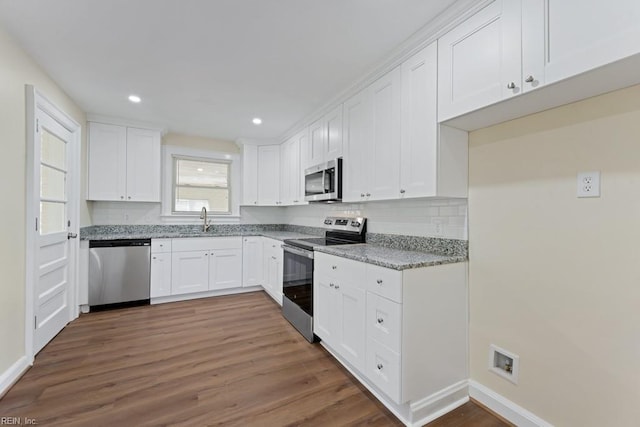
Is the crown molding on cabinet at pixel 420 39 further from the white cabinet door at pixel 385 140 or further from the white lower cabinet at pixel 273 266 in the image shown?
the white lower cabinet at pixel 273 266

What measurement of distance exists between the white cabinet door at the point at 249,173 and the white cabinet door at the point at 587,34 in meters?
3.83

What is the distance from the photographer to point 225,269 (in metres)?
4.03

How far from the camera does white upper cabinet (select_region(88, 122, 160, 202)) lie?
139 inches

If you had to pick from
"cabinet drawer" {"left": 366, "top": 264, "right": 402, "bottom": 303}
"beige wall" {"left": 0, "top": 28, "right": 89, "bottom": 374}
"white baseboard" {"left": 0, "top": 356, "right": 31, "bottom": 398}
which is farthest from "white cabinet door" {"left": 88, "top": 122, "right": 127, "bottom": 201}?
"cabinet drawer" {"left": 366, "top": 264, "right": 402, "bottom": 303}

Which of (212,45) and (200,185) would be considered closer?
(212,45)

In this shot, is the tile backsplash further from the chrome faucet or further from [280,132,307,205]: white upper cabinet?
[280,132,307,205]: white upper cabinet

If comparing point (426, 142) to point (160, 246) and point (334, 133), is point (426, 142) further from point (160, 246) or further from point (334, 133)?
point (160, 246)

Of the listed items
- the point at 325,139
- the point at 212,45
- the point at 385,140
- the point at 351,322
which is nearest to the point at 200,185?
the point at 325,139

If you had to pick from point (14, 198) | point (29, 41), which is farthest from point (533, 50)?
point (14, 198)

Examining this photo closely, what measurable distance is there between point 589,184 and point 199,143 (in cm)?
462

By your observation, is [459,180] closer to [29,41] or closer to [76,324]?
[29,41]

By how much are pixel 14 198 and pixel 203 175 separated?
2579mm

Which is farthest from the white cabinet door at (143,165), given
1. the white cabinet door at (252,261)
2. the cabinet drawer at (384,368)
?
the cabinet drawer at (384,368)

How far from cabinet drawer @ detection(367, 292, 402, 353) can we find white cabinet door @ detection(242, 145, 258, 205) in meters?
3.11
